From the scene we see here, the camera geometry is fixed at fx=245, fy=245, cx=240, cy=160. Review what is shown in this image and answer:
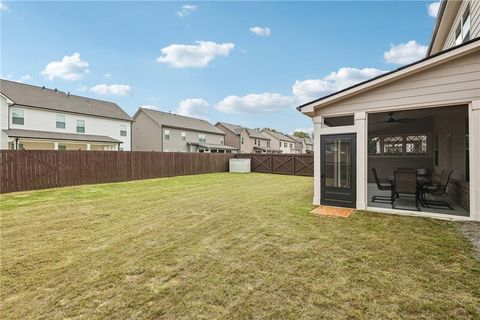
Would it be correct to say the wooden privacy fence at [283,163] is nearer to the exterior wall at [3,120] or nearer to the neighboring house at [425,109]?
the neighboring house at [425,109]

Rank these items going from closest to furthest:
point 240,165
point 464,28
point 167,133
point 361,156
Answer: point 361,156, point 464,28, point 240,165, point 167,133

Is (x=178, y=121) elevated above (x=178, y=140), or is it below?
above

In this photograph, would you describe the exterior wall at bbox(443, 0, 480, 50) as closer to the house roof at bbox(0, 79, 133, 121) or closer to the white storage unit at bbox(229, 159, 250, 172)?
the white storage unit at bbox(229, 159, 250, 172)

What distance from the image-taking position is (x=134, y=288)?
2.76 m

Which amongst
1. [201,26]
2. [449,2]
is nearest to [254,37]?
[201,26]

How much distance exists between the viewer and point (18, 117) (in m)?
18.0

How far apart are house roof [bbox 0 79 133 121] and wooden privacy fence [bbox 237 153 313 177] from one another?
14.2m

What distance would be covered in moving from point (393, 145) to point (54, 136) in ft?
76.0

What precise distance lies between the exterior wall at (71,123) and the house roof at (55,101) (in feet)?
1.35

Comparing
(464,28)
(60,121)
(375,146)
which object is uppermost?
(464,28)

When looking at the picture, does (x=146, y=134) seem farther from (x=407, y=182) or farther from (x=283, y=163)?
(x=407, y=182)

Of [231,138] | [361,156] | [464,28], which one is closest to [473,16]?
[464,28]

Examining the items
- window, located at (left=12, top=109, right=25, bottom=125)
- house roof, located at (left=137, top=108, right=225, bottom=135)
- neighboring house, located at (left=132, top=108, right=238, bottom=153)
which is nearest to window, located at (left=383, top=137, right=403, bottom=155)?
neighboring house, located at (left=132, top=108, right=238, bottom=153)

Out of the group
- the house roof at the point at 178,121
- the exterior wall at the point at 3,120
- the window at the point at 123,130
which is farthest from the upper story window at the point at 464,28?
the window at the point at 123,130
